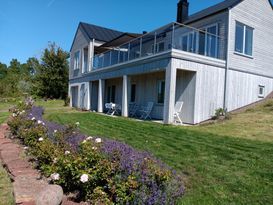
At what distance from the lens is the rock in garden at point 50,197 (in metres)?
3.21

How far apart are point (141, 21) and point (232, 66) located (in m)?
21.5

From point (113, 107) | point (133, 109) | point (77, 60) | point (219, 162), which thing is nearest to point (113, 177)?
point (219, 162)

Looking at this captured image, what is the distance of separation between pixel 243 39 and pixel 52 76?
28812 millimetres

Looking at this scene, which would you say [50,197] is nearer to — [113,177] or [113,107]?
[113,177]

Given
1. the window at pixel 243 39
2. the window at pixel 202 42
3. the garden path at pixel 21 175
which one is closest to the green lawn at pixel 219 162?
the garden path at pixel 21 175

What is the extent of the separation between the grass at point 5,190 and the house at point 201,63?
24.5ft

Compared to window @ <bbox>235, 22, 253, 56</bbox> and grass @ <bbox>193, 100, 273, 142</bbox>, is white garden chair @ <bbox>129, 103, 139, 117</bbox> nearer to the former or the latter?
grass @ <bbox>193, 100, 273, 142</bbox>

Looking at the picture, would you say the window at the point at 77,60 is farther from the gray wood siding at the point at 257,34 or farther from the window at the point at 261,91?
the window at the point at 261,91

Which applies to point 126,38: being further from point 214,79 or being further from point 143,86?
point 214,79

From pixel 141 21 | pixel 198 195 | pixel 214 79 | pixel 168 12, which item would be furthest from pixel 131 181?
pixel 141 21

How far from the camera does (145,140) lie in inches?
300

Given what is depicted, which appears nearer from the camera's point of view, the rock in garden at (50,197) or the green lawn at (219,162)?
the rock in garden at (50,197)

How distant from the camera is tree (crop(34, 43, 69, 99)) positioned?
37.8 metres

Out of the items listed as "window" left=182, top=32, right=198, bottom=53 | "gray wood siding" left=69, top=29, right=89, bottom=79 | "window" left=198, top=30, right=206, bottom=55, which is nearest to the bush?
"window" left=198, top=30, right=206, bottom=55
